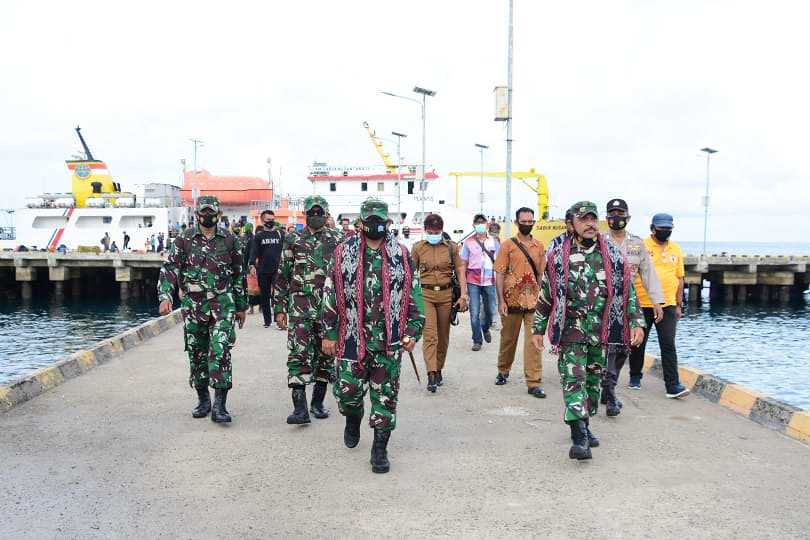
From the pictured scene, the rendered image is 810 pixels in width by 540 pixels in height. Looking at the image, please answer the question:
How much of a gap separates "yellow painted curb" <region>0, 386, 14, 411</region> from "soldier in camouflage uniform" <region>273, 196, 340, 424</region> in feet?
8.59

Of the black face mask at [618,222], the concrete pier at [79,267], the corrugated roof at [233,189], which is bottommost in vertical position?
the concrete pier at [79,267]

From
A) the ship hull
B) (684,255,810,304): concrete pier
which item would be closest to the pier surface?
(684,255,810,304): concrete pier

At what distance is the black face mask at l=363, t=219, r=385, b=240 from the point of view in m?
4.31

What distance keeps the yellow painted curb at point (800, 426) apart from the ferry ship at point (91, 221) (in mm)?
38288

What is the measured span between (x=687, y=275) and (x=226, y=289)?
29520 millimetres

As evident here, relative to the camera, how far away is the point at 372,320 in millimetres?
4332

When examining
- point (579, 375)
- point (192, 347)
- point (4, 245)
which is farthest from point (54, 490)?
point (4, 245)

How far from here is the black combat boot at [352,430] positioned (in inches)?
181

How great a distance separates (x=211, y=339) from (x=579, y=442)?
305cm

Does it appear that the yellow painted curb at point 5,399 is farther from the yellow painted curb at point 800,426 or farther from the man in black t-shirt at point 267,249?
the yellow painted curb at point 800,426

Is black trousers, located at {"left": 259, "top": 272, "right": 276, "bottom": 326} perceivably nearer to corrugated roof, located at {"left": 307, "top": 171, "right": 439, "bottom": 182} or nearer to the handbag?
the handbag

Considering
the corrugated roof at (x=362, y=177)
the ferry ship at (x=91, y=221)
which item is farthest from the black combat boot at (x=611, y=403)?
the ferry ship at (x=91, y=221)

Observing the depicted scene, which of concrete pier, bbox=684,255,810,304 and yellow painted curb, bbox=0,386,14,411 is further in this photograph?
concrete pier, bbox=684,255,810,304

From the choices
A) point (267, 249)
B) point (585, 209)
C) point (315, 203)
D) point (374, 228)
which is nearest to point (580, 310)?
point (585, 209)
